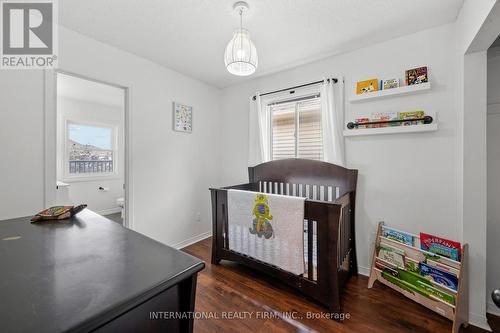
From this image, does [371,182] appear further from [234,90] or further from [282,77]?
[234,90]

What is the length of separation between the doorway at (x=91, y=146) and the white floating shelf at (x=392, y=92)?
11.5 ft

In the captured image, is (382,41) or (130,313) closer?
(130,313)

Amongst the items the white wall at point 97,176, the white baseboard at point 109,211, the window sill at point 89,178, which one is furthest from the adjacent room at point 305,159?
the white baseboard at point 109,211

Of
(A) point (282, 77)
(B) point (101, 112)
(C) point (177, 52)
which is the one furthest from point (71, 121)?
(A) point (282, 77)

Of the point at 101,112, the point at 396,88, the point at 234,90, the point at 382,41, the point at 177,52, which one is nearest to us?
the point at 396,88

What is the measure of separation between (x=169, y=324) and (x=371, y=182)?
83.4 inches

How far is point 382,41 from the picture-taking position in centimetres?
206

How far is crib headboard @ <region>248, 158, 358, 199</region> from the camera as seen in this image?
86.6 inches

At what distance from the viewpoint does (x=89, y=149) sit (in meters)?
4.27

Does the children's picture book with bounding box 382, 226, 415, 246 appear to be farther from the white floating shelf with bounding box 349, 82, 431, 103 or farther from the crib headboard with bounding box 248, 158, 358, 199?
the white floating shelf with bounding box 349, 82, 431, 103

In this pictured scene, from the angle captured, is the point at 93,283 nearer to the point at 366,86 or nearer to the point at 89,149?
the point at 366,86

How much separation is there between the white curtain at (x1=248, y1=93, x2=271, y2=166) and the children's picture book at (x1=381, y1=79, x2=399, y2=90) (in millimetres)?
1356

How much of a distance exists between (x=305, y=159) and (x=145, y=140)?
1.89 meters

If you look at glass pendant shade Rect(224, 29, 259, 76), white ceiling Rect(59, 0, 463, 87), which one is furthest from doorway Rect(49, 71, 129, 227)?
glass pendant shade Rect(224, 29, 259, 76)
